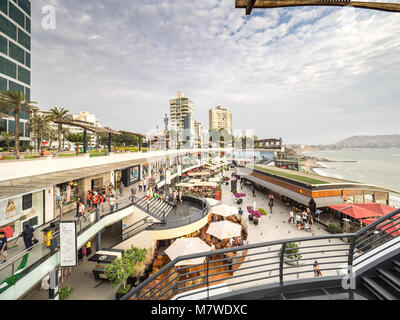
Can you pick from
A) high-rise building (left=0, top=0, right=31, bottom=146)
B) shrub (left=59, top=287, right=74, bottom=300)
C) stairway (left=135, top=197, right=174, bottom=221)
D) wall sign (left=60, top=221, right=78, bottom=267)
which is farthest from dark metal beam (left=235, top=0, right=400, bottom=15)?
high-rise building (left=0, top=0, right=31, bottom=146)

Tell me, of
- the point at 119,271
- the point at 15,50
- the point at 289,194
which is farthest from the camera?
the point at 15,50

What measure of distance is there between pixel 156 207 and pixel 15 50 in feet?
131

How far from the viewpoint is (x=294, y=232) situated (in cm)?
1357

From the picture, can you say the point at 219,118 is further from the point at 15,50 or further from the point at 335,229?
the point at 335,229

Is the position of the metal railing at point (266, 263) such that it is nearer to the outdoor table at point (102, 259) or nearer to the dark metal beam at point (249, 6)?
the dark metal beam at point (249, 6)

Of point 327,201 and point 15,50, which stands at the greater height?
point 15,50

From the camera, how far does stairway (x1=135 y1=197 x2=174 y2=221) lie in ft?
42.9

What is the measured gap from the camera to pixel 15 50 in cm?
3075

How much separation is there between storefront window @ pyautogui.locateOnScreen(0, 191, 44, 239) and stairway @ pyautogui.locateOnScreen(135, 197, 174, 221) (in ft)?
18.5

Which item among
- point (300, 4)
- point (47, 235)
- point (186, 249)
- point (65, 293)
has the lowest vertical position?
point (65, 293)

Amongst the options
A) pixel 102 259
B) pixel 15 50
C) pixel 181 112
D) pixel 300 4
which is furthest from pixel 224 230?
pixel 181 112

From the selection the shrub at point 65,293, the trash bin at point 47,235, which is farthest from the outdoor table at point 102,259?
the trash bin at point 47,235

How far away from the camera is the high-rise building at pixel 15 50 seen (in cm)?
2839
